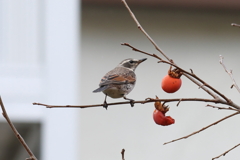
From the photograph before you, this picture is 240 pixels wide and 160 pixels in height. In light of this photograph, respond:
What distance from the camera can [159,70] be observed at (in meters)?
5.02

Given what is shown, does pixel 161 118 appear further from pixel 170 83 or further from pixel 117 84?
pixel 117 84

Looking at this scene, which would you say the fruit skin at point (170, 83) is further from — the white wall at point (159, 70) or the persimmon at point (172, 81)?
the white wall at point (159, 70)

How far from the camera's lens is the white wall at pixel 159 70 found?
15.9 feet

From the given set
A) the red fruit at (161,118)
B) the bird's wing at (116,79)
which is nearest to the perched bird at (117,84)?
the bird's wing at (116,79)

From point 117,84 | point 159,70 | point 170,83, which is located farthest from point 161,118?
point 159,70

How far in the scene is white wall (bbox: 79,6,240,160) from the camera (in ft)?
15.9

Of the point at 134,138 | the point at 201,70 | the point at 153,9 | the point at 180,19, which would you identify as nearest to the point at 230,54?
the point at 201,70

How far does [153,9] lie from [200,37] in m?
0.65

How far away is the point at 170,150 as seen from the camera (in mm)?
4840

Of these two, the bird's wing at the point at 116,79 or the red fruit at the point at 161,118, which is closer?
the red fruit at the point at 161,118

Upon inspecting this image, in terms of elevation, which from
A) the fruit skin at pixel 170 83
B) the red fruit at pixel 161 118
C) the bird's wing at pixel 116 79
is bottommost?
the red fruit at pixel 161 118

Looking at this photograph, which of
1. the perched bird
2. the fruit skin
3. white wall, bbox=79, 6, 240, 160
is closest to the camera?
the fruit skin

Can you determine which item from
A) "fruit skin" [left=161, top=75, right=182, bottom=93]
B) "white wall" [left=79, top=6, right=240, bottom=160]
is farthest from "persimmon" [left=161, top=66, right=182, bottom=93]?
"white wall" [left=79, top=6, right=240, bottom=160]

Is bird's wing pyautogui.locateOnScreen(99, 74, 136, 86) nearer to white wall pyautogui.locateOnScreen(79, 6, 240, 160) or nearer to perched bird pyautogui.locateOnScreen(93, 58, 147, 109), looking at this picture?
perched bird pyautogui.locateOnScreen(93, 58, 147, 109)
